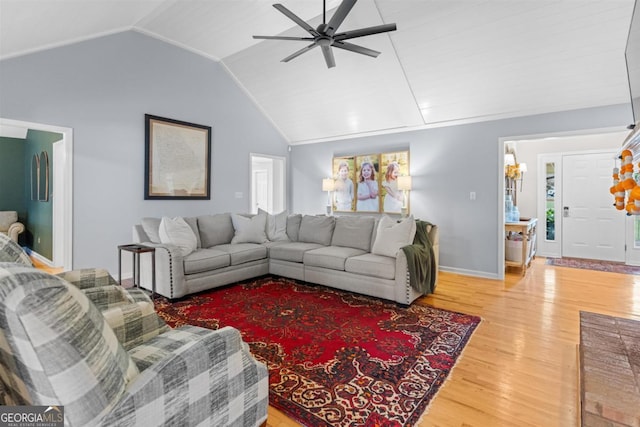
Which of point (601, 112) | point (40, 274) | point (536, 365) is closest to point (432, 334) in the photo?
point (536, 365)

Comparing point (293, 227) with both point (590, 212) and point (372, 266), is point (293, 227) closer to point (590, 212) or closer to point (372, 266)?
point (372, 266)

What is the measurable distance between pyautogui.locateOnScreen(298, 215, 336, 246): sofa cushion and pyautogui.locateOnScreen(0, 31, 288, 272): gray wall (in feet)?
6.22

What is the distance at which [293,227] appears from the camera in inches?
190

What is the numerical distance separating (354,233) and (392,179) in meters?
1.85

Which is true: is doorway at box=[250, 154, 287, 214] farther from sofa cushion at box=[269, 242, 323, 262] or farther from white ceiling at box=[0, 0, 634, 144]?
sofa cushion at box=[269, 242, 323, 262]

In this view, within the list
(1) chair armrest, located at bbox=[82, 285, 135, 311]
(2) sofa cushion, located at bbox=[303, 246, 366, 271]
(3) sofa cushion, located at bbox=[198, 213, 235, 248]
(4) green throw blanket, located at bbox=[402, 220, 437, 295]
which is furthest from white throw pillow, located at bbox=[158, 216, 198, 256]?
(4) green throw blanket, located at bbox=[402, 220, 437, 295]

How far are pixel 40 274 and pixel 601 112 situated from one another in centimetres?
540

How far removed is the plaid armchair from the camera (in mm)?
780

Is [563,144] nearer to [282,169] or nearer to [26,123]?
[282,169]

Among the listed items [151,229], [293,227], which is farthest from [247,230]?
[151,229]

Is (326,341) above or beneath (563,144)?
beneath

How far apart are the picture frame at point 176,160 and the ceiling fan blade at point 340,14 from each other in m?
3.15

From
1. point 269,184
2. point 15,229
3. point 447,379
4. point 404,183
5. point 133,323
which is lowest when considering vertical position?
point 447,379

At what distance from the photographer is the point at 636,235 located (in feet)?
17.7
